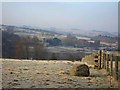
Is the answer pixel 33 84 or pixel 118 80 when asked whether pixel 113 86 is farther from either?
pixel 33 84

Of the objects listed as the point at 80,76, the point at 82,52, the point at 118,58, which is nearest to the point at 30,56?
the point at 82,52

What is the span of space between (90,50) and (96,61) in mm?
4837

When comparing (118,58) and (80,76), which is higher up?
(118,58)

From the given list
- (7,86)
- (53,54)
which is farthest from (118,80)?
(53,54)

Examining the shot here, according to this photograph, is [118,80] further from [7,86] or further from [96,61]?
[96,61]

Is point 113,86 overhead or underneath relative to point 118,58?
underneath

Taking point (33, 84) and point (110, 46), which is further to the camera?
point (110, 46)

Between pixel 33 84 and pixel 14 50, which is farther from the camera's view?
pixel 14 50

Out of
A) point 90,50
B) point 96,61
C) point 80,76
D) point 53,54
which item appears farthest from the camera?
point 53,54

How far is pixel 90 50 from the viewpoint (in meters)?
21.1

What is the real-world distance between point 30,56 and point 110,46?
25.2 ft

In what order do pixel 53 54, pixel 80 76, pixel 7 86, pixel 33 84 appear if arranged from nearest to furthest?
1. pixel 7 86
2. pixel 33 84
3. pixel 80 76
4. pixel 53 54

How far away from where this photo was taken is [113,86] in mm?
9234

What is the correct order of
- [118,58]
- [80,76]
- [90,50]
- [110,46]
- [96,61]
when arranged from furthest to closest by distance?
[90,50], [110,46], [96,61], [80,76], [118,58]
